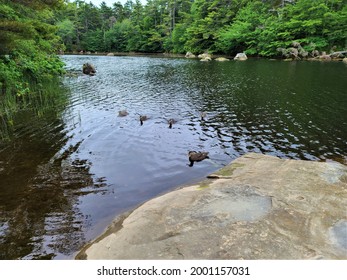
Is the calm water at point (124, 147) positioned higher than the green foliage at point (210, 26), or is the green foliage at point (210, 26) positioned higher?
the green foliage at point (210, 26)

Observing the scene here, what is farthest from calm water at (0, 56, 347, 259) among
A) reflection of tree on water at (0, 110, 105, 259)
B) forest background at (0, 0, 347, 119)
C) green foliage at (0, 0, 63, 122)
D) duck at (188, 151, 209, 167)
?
forest background at (0, 0, 347, 119)

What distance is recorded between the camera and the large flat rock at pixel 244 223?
4312mm

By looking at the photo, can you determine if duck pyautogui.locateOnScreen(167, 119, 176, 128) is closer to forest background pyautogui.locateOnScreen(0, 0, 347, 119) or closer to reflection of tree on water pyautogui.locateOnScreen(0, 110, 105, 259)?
reflection of tree on water pyautogui.locateOnScreen(0, 110, 105, 259)

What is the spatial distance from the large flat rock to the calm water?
4.19 ft

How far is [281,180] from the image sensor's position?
6660mm

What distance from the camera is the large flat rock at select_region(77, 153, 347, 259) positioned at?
4312mm

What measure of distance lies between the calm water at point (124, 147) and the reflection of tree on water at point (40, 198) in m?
0.02

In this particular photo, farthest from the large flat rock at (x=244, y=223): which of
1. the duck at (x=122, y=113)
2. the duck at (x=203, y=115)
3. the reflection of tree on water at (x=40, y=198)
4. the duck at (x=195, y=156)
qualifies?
the duck at (x=122, y=113)

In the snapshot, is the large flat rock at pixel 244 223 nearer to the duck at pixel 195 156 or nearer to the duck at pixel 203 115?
the duck at pixel 195 156

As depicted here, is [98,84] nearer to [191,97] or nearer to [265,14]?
[191,97]

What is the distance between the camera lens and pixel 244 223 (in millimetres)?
4914

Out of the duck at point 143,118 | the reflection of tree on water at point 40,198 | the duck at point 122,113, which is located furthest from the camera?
the duck at point 122,113

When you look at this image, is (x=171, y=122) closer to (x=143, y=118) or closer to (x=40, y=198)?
(x=143, y=118)

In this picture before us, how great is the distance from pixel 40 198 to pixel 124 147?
420 cm
